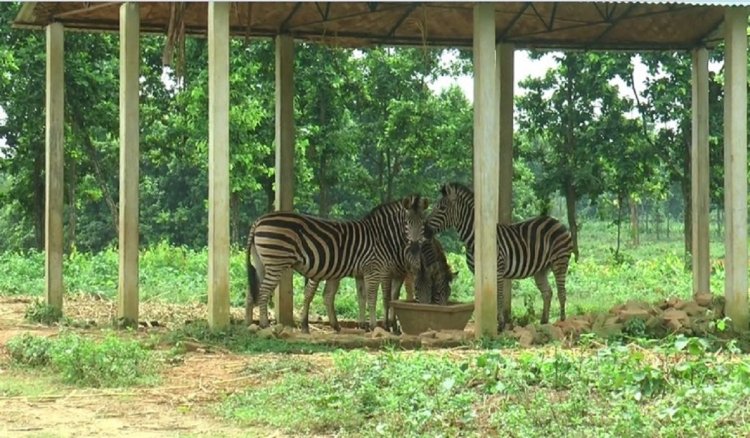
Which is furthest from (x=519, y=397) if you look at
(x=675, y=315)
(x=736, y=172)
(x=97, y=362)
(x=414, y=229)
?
(x=414, y=229)

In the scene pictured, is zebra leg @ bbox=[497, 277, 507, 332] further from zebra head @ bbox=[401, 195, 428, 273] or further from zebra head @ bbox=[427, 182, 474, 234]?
zebra head @ bbox=[401, 195, 428, 273]

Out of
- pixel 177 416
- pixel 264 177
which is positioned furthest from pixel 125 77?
pixel 264 177

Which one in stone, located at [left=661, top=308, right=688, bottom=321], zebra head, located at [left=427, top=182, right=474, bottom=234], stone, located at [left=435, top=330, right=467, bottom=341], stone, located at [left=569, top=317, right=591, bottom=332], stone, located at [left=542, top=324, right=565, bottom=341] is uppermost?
zebra head, located at [left=427, top=182, right=474, bottom=234]

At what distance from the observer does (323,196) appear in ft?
86.5

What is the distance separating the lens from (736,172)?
441 inches

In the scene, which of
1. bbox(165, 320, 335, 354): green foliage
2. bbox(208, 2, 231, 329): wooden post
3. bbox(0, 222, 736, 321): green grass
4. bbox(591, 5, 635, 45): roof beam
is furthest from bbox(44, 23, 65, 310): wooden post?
bbox(591, 5, 635, 45): roof beam

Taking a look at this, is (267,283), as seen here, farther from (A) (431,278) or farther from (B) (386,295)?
(A) (431,278)

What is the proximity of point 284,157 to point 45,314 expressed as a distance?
3640 mm

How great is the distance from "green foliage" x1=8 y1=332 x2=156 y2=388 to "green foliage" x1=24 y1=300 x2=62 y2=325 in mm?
3310

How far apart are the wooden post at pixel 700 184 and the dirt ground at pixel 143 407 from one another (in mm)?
7240

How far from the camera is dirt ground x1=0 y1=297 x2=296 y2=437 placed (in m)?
6.73

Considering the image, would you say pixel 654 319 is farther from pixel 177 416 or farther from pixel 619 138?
pixel 619 138

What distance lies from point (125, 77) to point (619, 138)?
587 inches

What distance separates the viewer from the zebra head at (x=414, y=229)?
12.6 metres
